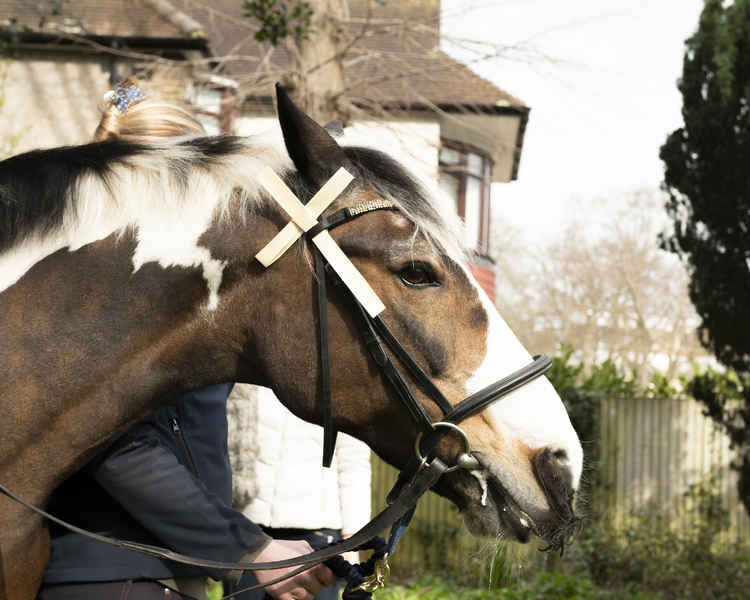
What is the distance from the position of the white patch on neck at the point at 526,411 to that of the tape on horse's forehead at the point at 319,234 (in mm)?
277

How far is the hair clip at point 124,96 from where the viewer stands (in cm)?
249

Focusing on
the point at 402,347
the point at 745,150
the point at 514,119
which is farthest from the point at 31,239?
the point at 514,119

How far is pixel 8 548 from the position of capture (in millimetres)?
1765

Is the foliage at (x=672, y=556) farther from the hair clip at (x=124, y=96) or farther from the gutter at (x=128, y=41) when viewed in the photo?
the gutter at (x=128, y=41)

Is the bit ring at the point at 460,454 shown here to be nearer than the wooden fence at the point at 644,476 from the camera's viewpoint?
Yes

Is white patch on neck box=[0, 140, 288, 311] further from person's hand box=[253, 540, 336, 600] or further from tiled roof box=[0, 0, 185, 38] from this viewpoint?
tiled roof box=[0, 0, 185, 38]

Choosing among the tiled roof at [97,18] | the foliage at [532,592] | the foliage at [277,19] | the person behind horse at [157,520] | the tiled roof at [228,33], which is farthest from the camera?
the tiled roof at [97,18]

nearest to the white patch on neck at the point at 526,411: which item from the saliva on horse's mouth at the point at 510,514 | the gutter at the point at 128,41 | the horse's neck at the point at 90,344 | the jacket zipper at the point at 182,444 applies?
the saliva on horse's mouth at the point at 510,514

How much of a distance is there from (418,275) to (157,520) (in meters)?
0.84

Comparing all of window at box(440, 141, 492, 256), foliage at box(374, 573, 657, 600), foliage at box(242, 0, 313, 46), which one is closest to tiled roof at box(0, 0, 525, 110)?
foliage at box(242, 0, 313, 46)

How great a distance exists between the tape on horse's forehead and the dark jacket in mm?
545

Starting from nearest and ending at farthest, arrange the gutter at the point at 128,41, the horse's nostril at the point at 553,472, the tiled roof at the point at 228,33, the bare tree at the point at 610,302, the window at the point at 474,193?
the horse's nostril at the point at 553,472, the tiled roof at the point at 228,33, the gutter at the point at 128,41, the window at the point at 474,193, the bare tree at the point at 610,302

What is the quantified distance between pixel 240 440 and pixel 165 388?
78 cm

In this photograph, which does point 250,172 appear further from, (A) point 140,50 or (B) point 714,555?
(A) point 140,50
